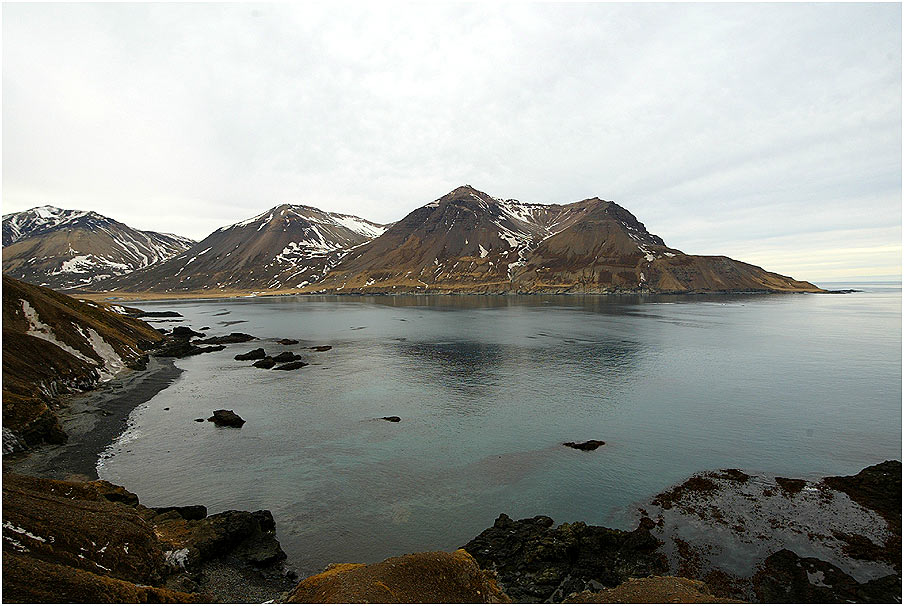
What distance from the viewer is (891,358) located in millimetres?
66000

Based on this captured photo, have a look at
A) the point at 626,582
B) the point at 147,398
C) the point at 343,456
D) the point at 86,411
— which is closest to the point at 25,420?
the point at 86,411

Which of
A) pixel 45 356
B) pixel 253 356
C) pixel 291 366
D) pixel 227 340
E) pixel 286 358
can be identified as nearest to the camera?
pixel 45 356

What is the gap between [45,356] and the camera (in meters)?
45.3

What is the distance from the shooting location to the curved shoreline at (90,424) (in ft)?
92.2

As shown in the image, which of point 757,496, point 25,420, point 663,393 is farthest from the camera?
point 663,393

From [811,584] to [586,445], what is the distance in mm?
16277

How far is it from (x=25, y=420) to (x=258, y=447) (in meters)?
16.5

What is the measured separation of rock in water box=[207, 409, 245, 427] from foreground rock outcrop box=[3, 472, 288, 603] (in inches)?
572

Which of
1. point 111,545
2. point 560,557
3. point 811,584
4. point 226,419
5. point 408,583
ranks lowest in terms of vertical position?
point 560,557

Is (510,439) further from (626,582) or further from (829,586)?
(829,586)

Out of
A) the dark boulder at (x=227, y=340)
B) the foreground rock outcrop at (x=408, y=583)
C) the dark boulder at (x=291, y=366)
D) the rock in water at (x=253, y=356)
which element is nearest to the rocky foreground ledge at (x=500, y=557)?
the foreground rock outcrop at (x=408, y=583)

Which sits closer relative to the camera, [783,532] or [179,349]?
[783,532]

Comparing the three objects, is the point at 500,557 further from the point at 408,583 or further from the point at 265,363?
the point at 265,363

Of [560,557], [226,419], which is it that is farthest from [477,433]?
[226,419]
